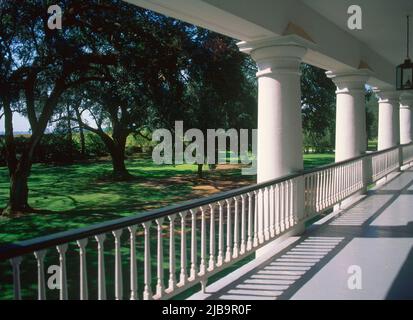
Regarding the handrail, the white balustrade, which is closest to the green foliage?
the white balustrade

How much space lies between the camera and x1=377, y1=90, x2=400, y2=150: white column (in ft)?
44.4

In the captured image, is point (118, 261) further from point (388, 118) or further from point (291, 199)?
point (388, 118)

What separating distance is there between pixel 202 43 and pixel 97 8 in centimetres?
417

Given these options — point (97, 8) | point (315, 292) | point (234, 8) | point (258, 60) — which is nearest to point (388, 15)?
point (258, 60)

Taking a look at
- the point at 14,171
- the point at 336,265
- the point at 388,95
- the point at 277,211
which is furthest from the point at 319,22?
the point at 14,171

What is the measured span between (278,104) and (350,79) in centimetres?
429

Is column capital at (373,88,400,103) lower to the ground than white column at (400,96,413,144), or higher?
higher

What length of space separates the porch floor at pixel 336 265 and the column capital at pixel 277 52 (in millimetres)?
2566

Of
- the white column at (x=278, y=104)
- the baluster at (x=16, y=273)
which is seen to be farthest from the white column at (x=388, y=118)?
the baluster at (x=16, y=273)

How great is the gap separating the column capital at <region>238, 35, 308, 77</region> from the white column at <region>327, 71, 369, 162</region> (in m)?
3.79

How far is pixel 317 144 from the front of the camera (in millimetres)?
52719

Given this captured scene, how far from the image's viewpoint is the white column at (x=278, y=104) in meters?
5.81

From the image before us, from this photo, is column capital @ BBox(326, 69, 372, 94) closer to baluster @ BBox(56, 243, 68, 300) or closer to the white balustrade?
the white balustrade
